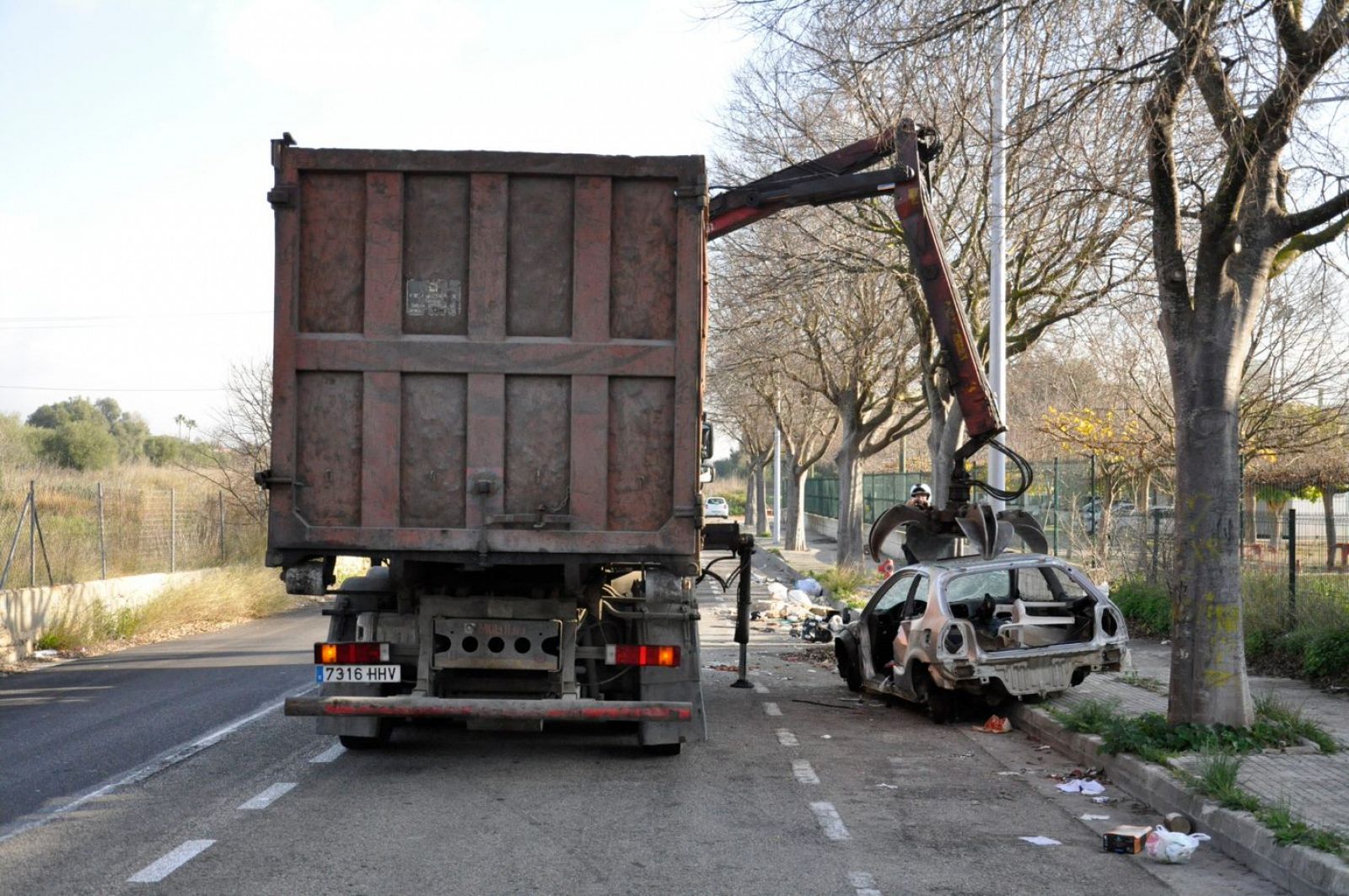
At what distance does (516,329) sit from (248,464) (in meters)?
26.1

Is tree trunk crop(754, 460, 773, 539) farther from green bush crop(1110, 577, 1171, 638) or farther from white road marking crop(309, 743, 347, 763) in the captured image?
white road marking crop(309, 743, 347, 763)

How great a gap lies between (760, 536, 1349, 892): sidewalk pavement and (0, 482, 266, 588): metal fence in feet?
44.4

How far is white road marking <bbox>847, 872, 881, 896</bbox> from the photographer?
6180mm

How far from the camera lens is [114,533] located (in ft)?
79.8

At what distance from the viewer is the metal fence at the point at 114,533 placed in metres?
18.9

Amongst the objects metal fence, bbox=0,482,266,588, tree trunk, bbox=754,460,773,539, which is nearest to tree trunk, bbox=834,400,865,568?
metal fence, bbox=0,482,266,588

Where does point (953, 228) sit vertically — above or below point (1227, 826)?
above

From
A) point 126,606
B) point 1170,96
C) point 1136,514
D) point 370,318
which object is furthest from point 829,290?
point 370,318

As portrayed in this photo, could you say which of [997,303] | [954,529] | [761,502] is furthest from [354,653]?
[761,502]

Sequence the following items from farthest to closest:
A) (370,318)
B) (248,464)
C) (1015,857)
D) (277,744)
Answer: (248,464) → (277,744) → (370,318) → (1015,857)

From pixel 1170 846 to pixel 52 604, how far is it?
1502 centimetres

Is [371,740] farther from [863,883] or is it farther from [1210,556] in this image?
[1210,556]

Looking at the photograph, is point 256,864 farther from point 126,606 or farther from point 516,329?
point 126,606

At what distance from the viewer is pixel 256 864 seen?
21.5 ft
